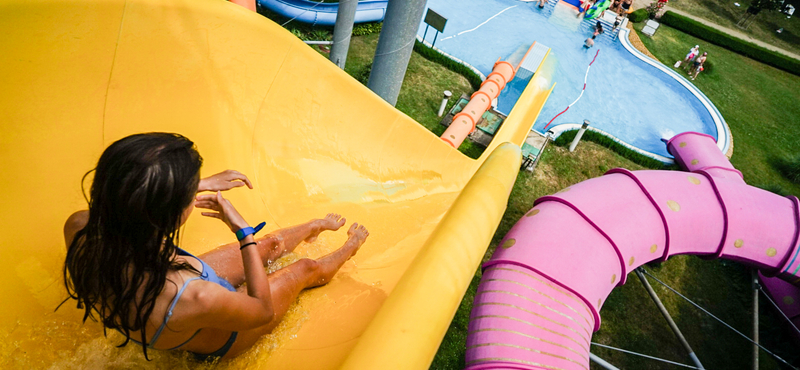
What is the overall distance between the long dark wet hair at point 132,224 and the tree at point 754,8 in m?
20.5

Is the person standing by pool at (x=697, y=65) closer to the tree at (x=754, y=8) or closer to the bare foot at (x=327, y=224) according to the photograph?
the tree at (x=754, y=8)

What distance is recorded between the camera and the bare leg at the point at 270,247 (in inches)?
92.6

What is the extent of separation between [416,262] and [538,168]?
5041mm

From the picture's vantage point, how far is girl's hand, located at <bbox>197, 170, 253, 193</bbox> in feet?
6.76

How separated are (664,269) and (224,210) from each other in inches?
231

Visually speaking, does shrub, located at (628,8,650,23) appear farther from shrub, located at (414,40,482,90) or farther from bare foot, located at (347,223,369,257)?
bare foot, located at (347,223,369,257)

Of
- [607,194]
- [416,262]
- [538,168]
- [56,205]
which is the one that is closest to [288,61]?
[56,205]

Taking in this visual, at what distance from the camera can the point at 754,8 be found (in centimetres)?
1567

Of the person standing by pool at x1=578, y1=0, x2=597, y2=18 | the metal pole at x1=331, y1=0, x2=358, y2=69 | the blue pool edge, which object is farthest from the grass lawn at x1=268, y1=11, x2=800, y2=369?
the person standing by pool at x1=578, y1=0, x2=597, y2=18

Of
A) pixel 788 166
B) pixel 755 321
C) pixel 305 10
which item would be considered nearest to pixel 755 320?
pixel 755 321

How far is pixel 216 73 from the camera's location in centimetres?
295

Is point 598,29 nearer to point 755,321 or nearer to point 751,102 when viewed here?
point 751,102

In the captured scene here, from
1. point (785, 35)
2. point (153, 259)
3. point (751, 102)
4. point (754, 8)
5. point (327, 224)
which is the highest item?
point (754, 8)

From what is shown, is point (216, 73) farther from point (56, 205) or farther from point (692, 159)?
point (692, 159)
